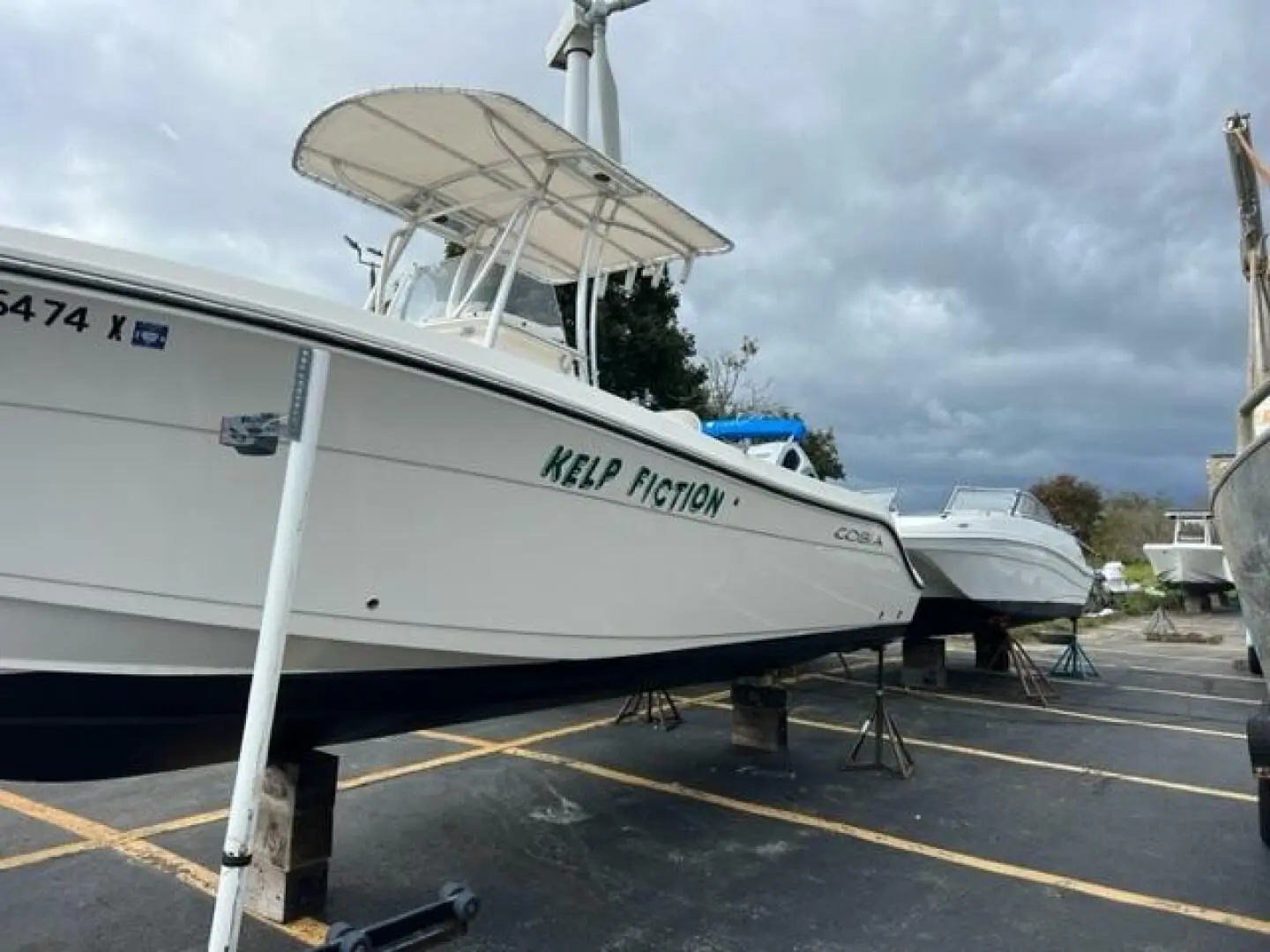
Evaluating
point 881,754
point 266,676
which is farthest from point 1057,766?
point 266,676

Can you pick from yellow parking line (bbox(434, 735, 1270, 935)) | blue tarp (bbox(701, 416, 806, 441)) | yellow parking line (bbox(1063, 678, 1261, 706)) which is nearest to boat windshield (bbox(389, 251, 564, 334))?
blue tarp (bbox(701, 416, 806, 441))

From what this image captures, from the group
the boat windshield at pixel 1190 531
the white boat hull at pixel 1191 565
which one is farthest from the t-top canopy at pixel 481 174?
the boat windshield at pixel 1190 531

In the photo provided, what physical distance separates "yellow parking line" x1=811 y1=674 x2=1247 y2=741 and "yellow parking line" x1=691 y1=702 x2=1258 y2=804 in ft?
4.52

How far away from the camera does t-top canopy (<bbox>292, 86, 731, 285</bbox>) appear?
3.85m

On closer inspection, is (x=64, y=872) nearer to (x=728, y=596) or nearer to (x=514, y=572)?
(x=514, y=572)

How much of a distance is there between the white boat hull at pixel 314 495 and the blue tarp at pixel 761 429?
7.00 feet

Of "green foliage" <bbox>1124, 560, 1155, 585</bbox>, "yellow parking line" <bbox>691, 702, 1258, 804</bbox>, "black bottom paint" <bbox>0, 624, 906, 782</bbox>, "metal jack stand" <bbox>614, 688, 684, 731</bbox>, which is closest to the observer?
"black bottom paint" <bbox>0, 624, 906, 782</bbox>

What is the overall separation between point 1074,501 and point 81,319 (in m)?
41.1

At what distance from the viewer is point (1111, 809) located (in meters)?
5.12

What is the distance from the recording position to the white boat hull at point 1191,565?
21.3 m

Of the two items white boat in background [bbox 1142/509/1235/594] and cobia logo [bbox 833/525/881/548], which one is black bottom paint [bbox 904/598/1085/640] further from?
white boat in background [bbox 1142/509/1235/594]

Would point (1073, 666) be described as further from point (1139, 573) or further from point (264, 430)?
point (1139, 573)

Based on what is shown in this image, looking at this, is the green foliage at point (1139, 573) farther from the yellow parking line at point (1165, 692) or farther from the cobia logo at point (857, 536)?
the cobia logo at point (857, 536)

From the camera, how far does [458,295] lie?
449 centimetres
